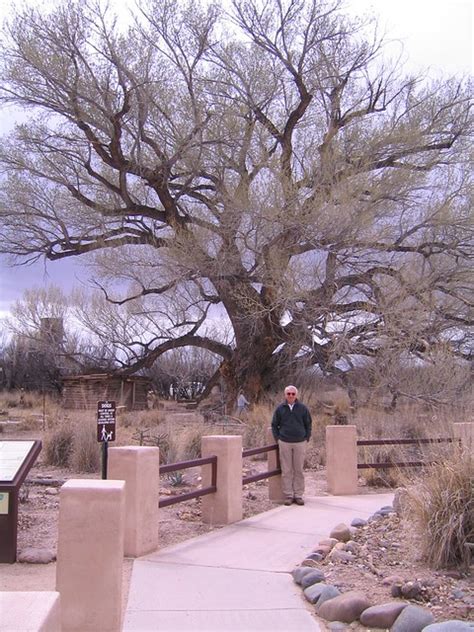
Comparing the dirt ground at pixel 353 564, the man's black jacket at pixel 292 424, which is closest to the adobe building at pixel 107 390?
the man's black jacket at pixel 292 424

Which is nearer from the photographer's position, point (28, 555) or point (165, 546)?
point (28, 555)

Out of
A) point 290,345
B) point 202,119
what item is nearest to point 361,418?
point 290,345

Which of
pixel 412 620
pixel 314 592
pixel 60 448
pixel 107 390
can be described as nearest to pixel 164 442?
pixel 60 448

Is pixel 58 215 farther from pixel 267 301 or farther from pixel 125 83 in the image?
pixel 267 301

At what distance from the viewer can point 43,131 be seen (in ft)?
76.8

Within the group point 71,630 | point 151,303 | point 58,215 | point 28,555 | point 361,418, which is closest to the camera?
point 71,630

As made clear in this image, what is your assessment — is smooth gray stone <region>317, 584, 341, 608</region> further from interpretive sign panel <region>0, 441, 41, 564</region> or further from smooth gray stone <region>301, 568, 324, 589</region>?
interpretive sign panel <region>0, 441, 41, 564</region>

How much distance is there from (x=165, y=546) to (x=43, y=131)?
17680 millimetres

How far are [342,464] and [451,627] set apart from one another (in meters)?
7.64

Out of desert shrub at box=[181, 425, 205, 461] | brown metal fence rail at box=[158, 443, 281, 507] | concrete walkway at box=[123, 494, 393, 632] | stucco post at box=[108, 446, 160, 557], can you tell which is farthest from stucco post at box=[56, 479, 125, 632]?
desert shrub at box=[181, 425, 205, 461]

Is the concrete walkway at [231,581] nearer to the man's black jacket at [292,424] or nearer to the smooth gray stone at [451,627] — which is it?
the smooth gray stone at [451,627]

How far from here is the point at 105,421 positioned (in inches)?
408

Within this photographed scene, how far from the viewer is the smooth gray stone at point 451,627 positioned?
495cm

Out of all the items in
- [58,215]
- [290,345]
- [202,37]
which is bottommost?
[290,345]
